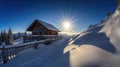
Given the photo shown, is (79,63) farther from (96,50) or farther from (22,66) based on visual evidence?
(22,66)

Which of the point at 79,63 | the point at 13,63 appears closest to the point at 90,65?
the point at 79,63

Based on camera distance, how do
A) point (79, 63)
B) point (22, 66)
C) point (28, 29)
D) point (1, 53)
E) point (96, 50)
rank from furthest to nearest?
1. point (28, 29)
2. point (1, 53)
3. point (22, 66)
4. point (96, 50)
5. point (79, 63)

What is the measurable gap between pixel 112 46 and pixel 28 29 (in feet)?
76.0

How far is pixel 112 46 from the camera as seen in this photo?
5.17 metres

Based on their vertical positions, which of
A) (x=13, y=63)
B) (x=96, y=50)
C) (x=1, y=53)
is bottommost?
(x=13, y=63)

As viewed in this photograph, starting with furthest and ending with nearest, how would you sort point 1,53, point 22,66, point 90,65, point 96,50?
point 1,53
point 22,66
point 96,50
point 90,65

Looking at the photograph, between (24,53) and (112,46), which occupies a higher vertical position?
(112,46)

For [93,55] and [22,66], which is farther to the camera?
[22,66]

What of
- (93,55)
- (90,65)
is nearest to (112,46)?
(93,55)

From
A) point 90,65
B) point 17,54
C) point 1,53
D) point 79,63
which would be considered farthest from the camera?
point 17,54

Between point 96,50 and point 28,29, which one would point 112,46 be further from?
point 28,29

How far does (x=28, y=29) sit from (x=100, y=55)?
2348cm

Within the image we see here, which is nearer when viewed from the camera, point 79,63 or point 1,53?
Result: point 79,63

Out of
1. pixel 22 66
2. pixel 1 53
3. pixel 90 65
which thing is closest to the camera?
pixel 90 65
